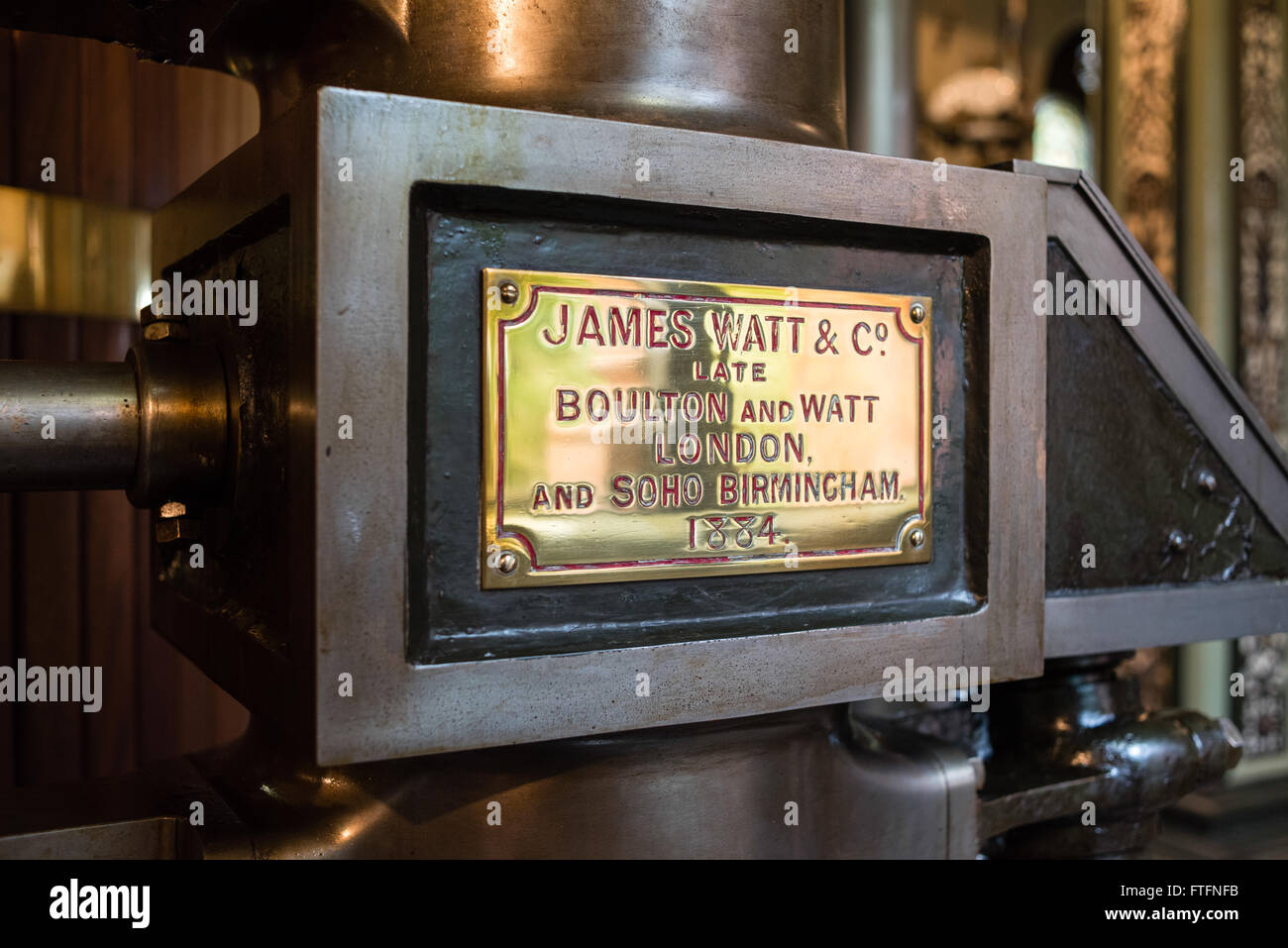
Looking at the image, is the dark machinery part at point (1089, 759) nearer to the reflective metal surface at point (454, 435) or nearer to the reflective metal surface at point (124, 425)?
the reflective metal surface at point (454, 435)

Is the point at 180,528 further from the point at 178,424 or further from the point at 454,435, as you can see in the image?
the point at 454,435

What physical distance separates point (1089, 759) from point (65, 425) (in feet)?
3.07

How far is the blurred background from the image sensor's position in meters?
1.19

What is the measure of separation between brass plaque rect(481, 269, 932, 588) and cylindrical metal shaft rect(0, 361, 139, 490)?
26 cm

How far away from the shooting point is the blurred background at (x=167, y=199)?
46.7 inches

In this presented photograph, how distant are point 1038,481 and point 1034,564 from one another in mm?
69

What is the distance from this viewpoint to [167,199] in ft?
4.21

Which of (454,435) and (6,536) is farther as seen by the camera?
(6,536)
